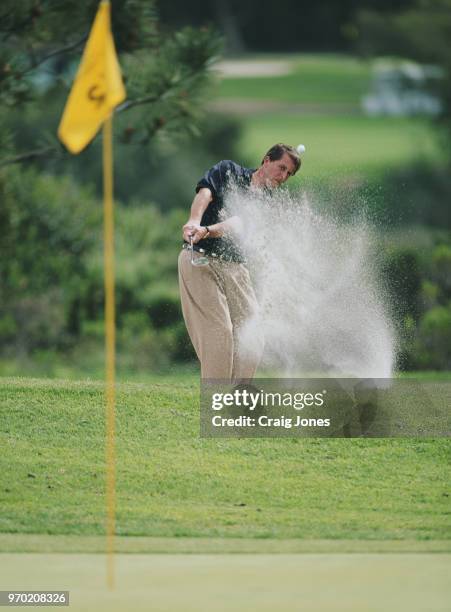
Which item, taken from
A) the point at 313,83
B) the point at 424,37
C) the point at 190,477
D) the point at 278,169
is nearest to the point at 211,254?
the point at 278,169

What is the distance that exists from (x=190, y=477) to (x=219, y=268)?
1242 mm

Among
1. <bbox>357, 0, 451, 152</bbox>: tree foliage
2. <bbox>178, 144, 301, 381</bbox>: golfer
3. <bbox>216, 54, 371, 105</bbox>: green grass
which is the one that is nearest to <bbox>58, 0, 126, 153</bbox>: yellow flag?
<bbox>178, 144, 301, 381</bbox>: golfer

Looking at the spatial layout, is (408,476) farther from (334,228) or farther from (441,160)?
(441,160)

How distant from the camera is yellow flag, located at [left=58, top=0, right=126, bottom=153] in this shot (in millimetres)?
6900

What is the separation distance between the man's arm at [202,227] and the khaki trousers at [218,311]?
0.21m

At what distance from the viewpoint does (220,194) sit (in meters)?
8.93

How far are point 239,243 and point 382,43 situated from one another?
80.1ft

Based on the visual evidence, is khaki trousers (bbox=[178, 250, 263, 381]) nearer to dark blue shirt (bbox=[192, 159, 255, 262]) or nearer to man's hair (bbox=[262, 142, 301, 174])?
dark blue shirt (bbox=[192, 159, 255, 262])

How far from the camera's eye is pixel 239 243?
917cm

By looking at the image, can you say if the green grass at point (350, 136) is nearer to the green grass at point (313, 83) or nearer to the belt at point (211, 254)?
the green grass at point (313, 83)

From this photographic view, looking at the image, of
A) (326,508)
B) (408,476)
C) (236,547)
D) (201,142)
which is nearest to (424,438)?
(408,476)
